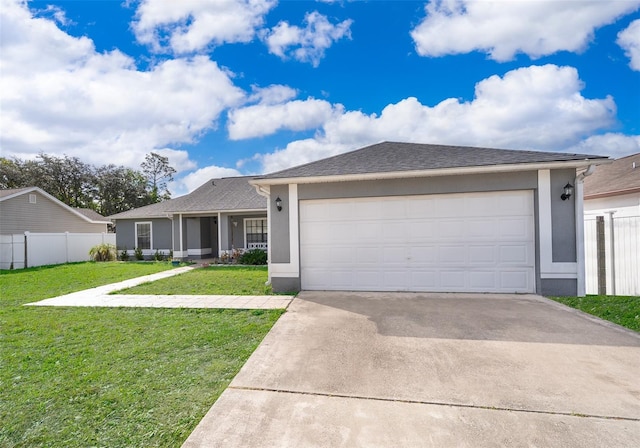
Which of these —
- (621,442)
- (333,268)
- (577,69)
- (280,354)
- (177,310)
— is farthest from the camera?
(577,69)

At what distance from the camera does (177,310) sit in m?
5.79

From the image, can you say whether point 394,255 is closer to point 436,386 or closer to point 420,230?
point 420,230

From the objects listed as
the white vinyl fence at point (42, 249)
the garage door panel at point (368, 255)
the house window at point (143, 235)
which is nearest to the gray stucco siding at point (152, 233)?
the house window at point (143, 235)

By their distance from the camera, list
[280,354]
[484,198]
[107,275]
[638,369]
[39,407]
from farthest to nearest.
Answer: [107,275] → [484,198] → [280,354] → [638,369] → [39,407]

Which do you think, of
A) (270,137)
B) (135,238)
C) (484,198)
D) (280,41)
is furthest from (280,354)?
(135,238)

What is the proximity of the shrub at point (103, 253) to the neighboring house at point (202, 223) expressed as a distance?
0.54m

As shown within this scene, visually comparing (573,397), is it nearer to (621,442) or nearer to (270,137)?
(621,442)

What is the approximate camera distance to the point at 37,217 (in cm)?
1761

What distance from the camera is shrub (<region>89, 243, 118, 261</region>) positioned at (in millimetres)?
16766

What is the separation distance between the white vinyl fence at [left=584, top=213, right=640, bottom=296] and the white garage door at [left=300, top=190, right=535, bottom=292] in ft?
7.04

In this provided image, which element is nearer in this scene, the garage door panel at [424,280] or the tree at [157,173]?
the garage door panel at [424,280]

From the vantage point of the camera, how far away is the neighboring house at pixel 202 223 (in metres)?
14.8

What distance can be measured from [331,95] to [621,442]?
12664 mm

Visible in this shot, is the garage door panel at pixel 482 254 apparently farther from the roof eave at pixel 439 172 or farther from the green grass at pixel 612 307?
the roof eave at pixel 439 172
